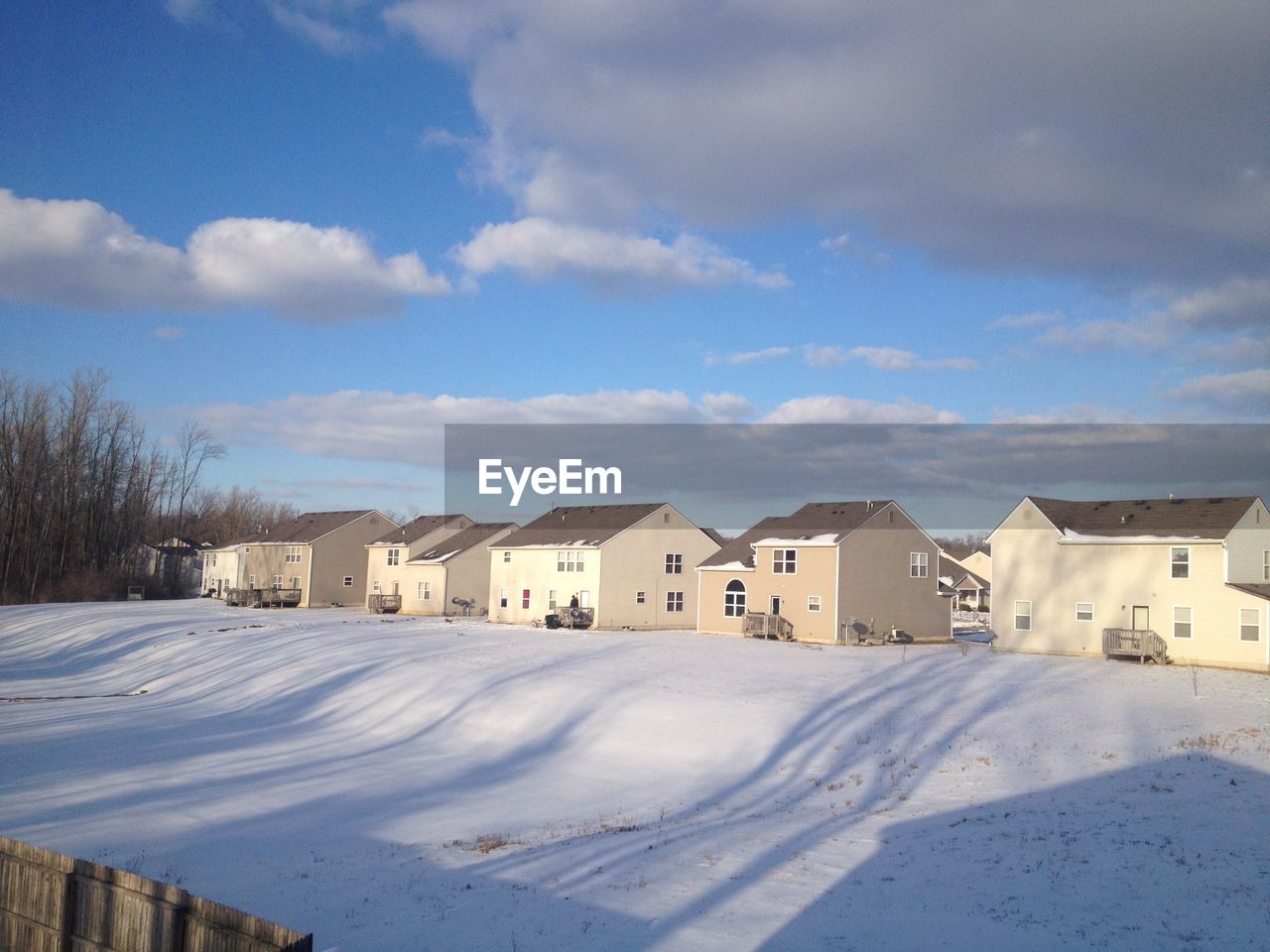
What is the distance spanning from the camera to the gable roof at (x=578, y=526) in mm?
53719

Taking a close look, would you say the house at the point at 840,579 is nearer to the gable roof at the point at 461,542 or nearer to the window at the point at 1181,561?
the window at the point at 1181,561

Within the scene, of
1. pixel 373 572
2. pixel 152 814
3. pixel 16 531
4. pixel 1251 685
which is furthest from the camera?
pixel 16 531

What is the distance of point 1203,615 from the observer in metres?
35.0

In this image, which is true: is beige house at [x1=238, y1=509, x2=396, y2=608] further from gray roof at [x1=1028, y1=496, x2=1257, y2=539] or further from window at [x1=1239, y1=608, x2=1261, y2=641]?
window at [x1=1239, y1=608, x2=1261, y2=641]

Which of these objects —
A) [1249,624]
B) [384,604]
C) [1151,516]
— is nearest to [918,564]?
[1151,516]

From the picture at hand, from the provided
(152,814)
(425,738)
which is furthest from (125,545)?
(152,814)

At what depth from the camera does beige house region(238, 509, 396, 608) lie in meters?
71.5

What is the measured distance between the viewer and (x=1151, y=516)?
38812 mm

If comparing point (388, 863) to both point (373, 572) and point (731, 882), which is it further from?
point (373, 572)

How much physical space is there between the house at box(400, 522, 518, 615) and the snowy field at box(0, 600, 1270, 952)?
2614 cm

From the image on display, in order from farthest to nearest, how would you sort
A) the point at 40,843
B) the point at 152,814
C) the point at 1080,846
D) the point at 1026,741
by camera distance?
the point at 1026,741, the point at 152,814, the point at 40,843, the point at 1080,846

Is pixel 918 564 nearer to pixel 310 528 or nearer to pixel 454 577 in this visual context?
pixel 454 577

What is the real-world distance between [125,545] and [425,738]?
79.4 m

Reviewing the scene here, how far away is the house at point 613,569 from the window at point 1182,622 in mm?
25676
